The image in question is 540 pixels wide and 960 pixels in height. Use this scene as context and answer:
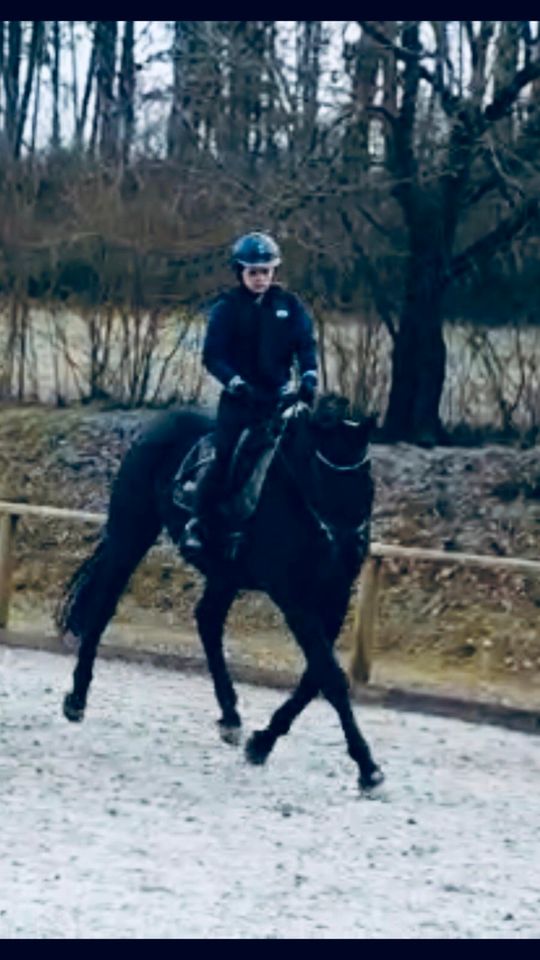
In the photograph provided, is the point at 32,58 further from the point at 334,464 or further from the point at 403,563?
the point at 334,464

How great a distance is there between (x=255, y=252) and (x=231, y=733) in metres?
2.60

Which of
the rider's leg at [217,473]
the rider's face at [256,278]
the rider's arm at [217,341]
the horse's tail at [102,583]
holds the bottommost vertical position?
the horse's tail at [102,583]

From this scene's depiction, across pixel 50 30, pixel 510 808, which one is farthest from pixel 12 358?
pixel 510 808

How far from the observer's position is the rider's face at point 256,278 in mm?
9492

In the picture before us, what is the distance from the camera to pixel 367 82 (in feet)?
63.8

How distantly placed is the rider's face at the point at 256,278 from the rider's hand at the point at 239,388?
1.51 feet

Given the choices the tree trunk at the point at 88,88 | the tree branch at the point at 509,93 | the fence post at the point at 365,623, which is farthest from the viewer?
the tree trunk at the point at 88,88

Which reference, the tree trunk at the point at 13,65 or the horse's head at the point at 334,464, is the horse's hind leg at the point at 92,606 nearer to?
the horse's head at the point at 334,464

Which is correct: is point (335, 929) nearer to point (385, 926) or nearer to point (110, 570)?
point (385, 926)

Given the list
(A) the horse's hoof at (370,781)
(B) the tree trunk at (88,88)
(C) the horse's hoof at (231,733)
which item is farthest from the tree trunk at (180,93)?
(A) the horse's hoof at (370,781)

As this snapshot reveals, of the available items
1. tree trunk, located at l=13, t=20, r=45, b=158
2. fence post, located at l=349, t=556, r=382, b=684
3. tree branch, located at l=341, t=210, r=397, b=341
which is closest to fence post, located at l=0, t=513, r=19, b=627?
fence post, located at l=349, t=556, r=382, b=684

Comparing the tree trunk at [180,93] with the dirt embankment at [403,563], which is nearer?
the dirt embankment at [403,563]

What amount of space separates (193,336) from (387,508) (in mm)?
4959

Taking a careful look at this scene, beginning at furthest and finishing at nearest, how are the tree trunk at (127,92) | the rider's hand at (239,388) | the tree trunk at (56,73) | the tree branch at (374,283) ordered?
1. the tree trunk at (56,73)
2. the tree trunk at (127,92)
3. the tree branch at (374,283)
4. the rider's hand at (239,388)
